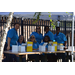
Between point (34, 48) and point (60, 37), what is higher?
point (60, 37)

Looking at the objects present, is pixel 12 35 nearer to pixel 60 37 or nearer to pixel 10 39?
pixel 10 39

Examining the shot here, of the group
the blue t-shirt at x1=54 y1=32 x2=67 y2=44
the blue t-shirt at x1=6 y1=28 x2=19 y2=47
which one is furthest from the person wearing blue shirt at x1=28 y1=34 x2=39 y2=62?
the blue t-shirt at x1=54 y1=32 x2=67 y2=44

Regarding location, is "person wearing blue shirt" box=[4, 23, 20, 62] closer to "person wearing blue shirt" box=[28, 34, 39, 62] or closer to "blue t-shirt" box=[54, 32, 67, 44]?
"person wearing blue shirt" box=[28, 34, 39, 62]

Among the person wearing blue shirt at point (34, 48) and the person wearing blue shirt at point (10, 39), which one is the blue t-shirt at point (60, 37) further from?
the person wearing blue shirt at point (10, 39)

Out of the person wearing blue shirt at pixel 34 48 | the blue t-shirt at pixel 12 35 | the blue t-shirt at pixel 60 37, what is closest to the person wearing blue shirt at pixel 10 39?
the blue t-shirt at pixel 12 35

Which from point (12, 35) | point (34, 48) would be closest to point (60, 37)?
point (34, 48)

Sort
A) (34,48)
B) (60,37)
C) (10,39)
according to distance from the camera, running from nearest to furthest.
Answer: (10,39), (34,48), (60,37)

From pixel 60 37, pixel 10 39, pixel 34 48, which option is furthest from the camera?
pixel 60 37

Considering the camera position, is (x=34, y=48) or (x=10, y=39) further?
(x=34, y=48)
